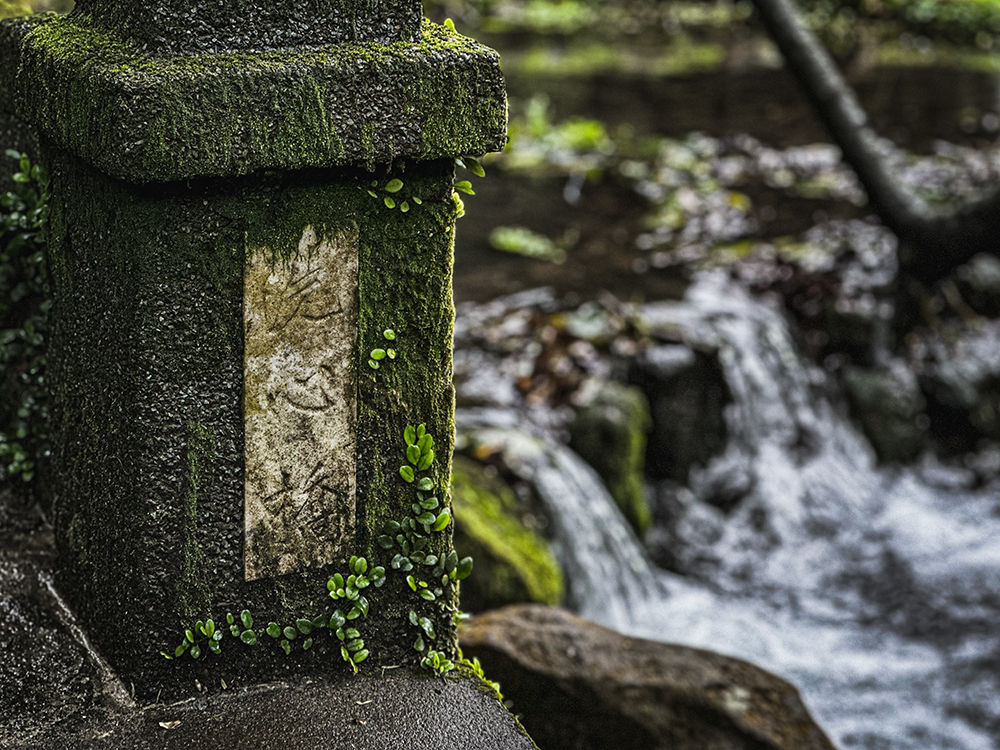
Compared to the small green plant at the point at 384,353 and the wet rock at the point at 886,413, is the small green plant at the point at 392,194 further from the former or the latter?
the wet rock at the point at 886,413

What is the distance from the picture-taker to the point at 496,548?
404cm

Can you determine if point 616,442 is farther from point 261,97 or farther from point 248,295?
point 261,97

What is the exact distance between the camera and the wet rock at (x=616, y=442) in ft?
18.4

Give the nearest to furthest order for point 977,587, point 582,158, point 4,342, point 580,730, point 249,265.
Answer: point 249,265 < point 4,342 < point 580,730 < point 977,587 < point 582,158

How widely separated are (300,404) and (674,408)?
4.35 m

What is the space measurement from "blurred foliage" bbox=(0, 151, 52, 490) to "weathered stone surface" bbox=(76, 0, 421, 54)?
680 mm

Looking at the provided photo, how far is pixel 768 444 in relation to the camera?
663cm

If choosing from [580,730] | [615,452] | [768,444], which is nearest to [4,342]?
[580,730]

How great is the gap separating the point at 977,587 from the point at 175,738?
5033 millimetres

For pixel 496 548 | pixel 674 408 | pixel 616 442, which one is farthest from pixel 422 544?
A: pixel 674 408

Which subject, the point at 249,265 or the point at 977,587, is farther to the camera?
the point at 977,587

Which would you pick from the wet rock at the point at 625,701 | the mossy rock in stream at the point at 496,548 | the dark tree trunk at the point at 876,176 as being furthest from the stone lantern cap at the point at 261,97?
the dark tree trunk at the point at 876,176

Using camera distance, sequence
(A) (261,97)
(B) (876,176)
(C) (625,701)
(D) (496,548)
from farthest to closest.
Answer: (B) (876,176) < (D) (496,548) < (C) (625,701) < (A) (261,97)

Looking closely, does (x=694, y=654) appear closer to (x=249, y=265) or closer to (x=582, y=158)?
(x=249, y=265)
